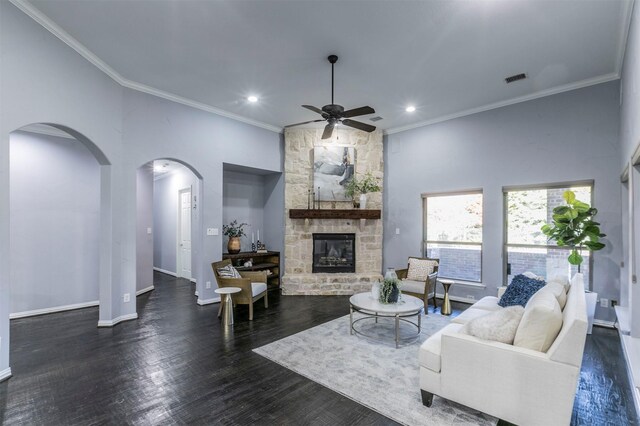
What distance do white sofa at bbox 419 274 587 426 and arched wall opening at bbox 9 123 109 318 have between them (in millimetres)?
4373

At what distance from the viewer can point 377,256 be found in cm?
643

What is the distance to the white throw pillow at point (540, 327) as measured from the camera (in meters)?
2.04

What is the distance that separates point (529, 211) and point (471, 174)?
43.3 inches

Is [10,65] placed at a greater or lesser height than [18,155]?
greater

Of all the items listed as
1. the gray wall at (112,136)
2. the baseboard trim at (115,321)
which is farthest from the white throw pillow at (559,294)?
the baseboard trim at (115,321)

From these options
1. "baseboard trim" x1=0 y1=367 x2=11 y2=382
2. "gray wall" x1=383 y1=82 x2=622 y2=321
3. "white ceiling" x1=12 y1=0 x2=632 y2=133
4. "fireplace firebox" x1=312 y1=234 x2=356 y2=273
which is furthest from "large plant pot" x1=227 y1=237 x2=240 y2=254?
"baseboard trim" x1=0 y1=367 x2=11 y2=382

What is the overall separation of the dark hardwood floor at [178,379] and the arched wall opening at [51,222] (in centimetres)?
51

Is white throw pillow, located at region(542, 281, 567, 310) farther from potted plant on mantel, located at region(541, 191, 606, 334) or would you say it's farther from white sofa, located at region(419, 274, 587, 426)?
potted plant on mantel, located at region(541, 191, 606, 334)

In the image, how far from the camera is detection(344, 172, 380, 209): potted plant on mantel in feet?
20.5

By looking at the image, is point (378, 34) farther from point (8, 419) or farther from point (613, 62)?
point (8, 419)

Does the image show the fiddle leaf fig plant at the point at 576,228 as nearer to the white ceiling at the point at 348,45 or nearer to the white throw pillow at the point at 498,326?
the white ceiling at the point at 348,45

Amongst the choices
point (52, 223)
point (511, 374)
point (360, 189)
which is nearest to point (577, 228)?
point (511, 374)

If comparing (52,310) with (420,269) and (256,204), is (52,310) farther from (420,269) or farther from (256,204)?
(420,269)

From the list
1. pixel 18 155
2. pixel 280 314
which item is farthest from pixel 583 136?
pixel 18 155
